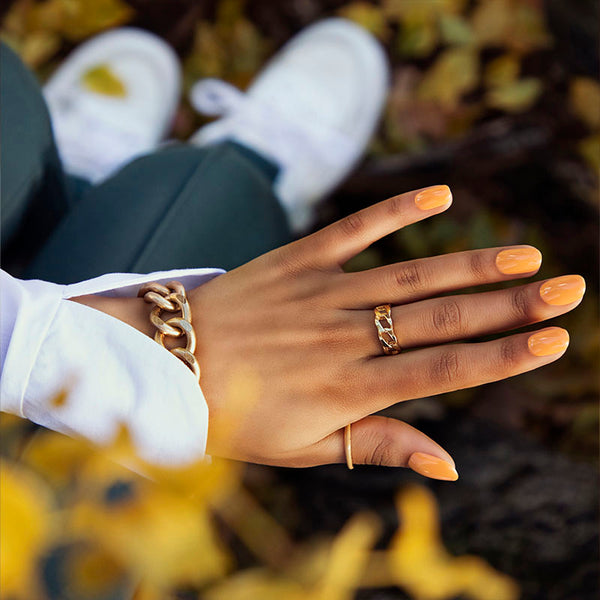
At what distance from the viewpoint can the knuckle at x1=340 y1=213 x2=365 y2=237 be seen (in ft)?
2.05

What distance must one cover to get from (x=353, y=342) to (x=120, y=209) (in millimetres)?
373

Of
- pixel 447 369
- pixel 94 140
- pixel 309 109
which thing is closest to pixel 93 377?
pixel 447 369

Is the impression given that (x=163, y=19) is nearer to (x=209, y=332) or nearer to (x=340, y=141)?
(x=340, y=141)

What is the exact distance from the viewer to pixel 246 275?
2.11 feet

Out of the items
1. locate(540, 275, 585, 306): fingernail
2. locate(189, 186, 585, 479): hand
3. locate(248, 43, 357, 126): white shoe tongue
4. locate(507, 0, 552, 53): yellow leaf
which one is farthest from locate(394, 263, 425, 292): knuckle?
locate(507, 0, 552, 53): yellow leaf

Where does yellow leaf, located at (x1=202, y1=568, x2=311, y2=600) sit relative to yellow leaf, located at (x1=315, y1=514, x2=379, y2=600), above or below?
above

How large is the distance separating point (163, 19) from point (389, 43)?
1.70 ft

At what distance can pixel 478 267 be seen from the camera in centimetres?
58

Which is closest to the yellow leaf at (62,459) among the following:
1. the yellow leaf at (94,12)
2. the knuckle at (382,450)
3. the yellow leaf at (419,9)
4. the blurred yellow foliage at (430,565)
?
the blurred yellow foliage at (430,565)

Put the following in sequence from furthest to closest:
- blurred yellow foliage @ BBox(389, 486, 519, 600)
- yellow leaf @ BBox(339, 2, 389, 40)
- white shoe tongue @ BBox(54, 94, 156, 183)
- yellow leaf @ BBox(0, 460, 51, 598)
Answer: yellow leaf @ BBox(339, 2, 389, 40) < white shoe tongue @ BBox(54, 94, 156, 183) < blurred yellow foliage @ BBox(389, 486, 519, 600) < yellow leaf @ BBox(0, 460, 51, 598)

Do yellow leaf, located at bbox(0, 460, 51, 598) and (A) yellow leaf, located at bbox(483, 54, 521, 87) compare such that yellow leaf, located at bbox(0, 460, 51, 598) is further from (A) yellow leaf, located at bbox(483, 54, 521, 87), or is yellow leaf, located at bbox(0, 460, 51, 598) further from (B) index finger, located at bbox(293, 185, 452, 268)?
(A) yellow leaf, located at bbox(483, 54, 521, 87)

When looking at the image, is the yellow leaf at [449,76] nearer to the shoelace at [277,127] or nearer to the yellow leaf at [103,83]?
the shoelace at [277,127]

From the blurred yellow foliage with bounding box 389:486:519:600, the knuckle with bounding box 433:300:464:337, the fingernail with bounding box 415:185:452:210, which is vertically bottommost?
the blurred yellow foliage with bounding box 389:486:519:600

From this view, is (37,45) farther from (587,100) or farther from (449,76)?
(587,100)
